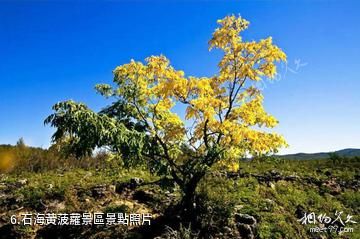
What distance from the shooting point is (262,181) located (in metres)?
22.2

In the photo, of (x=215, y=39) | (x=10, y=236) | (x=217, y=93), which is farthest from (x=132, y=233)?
(x=215, y=39)

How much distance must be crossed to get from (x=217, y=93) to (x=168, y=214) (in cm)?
482

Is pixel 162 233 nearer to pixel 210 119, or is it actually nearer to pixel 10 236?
pixel 210 119

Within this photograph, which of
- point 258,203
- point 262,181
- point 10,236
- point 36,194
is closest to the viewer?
point 10,236

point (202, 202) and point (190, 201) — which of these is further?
point (202, 202)

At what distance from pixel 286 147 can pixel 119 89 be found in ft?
19.5

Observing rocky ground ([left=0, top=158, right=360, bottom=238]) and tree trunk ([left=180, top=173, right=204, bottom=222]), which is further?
tree trunk ([left=180, top=173, right=204, bottom=222])

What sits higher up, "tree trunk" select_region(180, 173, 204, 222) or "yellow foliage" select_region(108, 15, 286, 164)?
"yellow foliage" select_region(108, 15, 286, 164)

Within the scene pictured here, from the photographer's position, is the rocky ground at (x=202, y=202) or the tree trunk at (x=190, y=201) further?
the tree trunk at (x=190, y=201)

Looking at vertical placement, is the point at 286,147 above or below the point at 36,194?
above

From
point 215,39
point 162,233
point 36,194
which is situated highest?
point 215,39

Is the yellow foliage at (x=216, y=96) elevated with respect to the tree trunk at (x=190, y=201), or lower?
elevated

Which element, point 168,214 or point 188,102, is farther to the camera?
point 168,214

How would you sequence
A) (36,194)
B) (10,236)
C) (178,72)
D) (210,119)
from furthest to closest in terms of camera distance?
1. (36,194)
2. (10,236)
3. (178,72)
4. (210,119)
